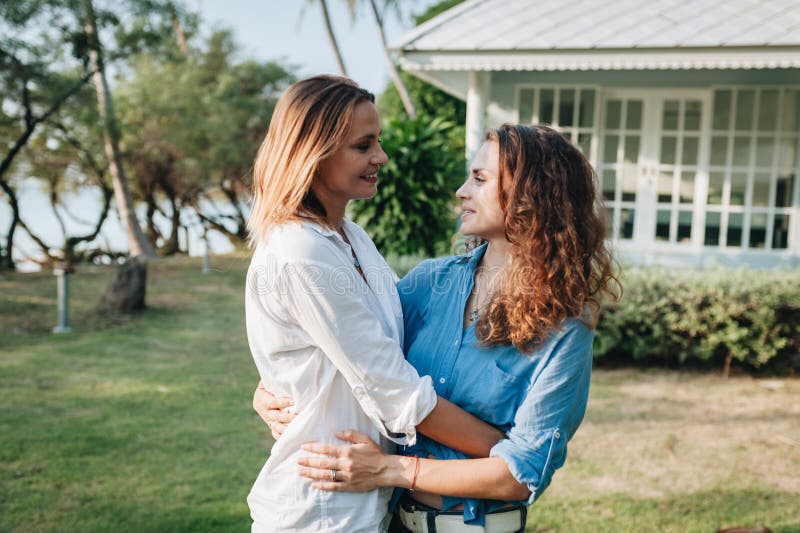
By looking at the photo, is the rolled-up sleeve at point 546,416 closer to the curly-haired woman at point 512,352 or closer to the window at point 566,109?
the curly-haired woman at point 512,352

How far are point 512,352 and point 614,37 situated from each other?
6.63 m

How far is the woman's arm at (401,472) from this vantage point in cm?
169

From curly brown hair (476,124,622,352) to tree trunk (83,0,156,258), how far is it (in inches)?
522

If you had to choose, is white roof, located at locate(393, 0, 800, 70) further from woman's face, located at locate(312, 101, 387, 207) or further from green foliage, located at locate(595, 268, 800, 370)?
woman's face, located at locate(312, 101, 387, 207)

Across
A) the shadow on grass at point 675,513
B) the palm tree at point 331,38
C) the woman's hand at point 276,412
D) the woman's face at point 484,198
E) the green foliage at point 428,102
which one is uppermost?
the palm tree at point 331,38

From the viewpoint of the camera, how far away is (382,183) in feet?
24.9

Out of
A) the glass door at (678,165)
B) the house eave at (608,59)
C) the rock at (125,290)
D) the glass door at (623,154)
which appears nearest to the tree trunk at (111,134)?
the rock at (125,290)

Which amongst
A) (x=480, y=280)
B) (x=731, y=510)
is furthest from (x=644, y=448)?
(x=480, y=280)

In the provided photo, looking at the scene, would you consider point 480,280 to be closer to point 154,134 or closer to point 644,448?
point 644,448

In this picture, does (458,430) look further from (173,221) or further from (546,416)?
(173,221)

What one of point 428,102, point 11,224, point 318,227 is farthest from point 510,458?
point 11,224

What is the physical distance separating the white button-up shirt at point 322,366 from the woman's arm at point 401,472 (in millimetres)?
38

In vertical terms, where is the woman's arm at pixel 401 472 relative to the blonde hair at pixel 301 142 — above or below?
below

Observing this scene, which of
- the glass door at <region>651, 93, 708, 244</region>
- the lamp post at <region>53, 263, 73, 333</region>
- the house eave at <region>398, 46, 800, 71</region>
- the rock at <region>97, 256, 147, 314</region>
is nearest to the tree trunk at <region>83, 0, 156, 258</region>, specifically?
the rock at <region>97, 256, 147, 314</region>
